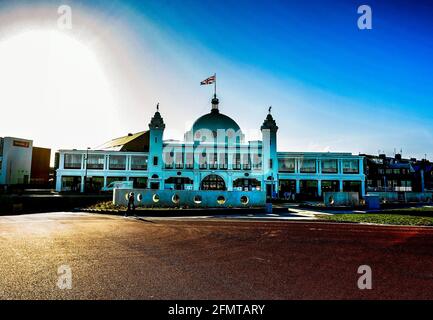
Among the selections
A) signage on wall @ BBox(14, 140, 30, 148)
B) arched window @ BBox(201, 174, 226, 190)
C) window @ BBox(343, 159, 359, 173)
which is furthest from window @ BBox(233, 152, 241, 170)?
signage on wall @ BBox(14, 140, 30, 148)

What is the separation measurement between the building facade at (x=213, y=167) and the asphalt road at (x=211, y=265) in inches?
1702

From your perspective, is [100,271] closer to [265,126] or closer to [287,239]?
[287,239]

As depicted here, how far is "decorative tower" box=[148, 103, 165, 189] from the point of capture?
2218 inches

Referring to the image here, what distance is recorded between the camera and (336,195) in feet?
106

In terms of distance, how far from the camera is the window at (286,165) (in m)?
59.6

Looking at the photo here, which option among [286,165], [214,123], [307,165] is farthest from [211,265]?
[307,165]

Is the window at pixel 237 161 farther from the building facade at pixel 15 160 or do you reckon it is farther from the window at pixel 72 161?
the building facade at pixel 15 160

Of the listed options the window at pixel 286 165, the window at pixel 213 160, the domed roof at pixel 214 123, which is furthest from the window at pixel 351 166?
the window at pixel 213 160

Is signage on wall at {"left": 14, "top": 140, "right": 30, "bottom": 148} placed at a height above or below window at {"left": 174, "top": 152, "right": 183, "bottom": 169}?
above

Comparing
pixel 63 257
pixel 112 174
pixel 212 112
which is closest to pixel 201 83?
pixel 212 112

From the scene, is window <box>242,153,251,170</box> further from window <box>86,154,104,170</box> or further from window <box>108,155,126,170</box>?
window <box>86,154,104,170</box>

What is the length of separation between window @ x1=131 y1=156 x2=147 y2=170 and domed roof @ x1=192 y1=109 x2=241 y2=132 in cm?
1119

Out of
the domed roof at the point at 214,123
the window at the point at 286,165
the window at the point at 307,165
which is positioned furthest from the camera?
the domed roof at the point at 214,123

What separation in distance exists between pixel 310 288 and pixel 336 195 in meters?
27.9
